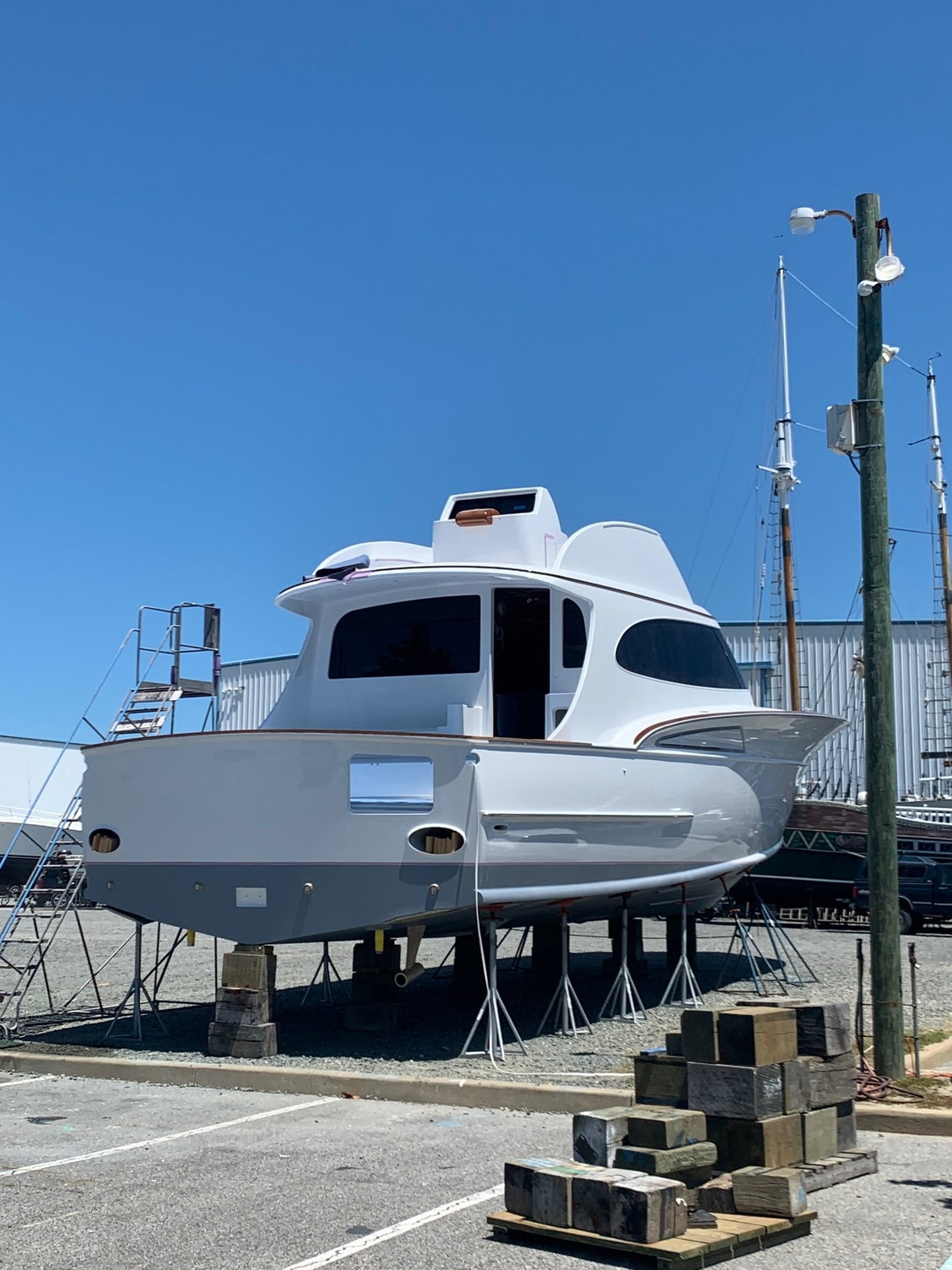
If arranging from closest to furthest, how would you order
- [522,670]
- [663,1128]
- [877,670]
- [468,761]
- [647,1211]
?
[647,1211] → [663,1128] → [877,670] → [468,761] → [522,670]

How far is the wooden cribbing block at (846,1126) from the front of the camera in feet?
22.6

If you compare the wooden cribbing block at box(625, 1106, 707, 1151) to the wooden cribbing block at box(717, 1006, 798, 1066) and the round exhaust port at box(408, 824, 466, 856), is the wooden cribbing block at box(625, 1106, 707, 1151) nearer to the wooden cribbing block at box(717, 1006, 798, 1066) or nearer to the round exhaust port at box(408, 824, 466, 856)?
the wooden cribbing block at box(717, 1006, 798, 1066)

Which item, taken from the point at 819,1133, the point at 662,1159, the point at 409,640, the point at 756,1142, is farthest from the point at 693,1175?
the point at 409,640

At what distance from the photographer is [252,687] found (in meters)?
46.3

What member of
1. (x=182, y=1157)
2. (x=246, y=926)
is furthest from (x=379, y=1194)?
(x=246, y=926)

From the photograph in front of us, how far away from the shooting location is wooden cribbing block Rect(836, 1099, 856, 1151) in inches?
271

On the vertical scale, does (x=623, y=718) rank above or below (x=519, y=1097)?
above

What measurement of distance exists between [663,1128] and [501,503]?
27.2 feet

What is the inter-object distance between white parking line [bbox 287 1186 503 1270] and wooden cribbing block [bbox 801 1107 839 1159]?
1543mm

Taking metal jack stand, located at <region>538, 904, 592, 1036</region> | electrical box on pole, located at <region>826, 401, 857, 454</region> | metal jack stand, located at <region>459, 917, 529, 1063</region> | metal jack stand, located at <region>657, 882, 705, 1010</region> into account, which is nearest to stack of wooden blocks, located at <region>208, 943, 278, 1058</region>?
metal jack stand, located at <region>459, 917, 529, 1063</region>

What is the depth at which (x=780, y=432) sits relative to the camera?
39219mm

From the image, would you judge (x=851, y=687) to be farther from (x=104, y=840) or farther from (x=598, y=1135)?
(x=598, y=1135)

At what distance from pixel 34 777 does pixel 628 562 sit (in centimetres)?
3120

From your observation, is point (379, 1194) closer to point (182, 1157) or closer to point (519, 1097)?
point (182, 1157)
